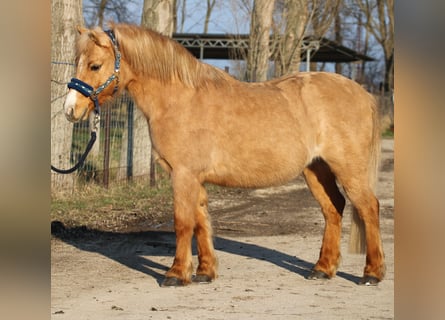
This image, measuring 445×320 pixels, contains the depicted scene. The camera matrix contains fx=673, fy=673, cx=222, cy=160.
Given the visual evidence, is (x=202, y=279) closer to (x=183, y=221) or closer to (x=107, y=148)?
(x=183, y=221)

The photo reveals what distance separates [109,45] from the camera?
5242 mm

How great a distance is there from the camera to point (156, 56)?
540 centimetres

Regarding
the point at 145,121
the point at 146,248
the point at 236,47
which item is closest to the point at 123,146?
the point at 145,121

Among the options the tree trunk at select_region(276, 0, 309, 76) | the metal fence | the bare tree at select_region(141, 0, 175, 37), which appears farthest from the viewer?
the tree trunk at select_region(276, 0, 309, 76)

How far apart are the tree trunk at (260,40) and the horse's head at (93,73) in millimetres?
11737

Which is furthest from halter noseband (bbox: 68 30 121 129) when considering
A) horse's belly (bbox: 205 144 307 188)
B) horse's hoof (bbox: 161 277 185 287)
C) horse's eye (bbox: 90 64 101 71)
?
horse's hoof (bbox: 161 277 185 287)

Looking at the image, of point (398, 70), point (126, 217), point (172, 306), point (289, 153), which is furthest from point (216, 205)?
point (398, 70)

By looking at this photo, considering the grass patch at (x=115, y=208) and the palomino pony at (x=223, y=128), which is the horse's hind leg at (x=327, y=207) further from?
the grass patch at (x=115, y=208)

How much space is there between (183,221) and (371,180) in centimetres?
163

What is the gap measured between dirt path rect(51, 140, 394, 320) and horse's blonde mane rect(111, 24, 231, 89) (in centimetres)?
168

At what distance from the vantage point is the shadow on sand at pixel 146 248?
6160 mm

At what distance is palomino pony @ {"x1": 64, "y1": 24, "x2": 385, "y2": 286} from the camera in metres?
5.28

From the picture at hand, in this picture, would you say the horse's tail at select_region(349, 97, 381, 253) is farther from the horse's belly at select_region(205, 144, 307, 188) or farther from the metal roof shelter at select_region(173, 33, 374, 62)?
the metal roof shelter at select_region(173, 33, 374, 62)

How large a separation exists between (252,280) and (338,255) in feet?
2.56
